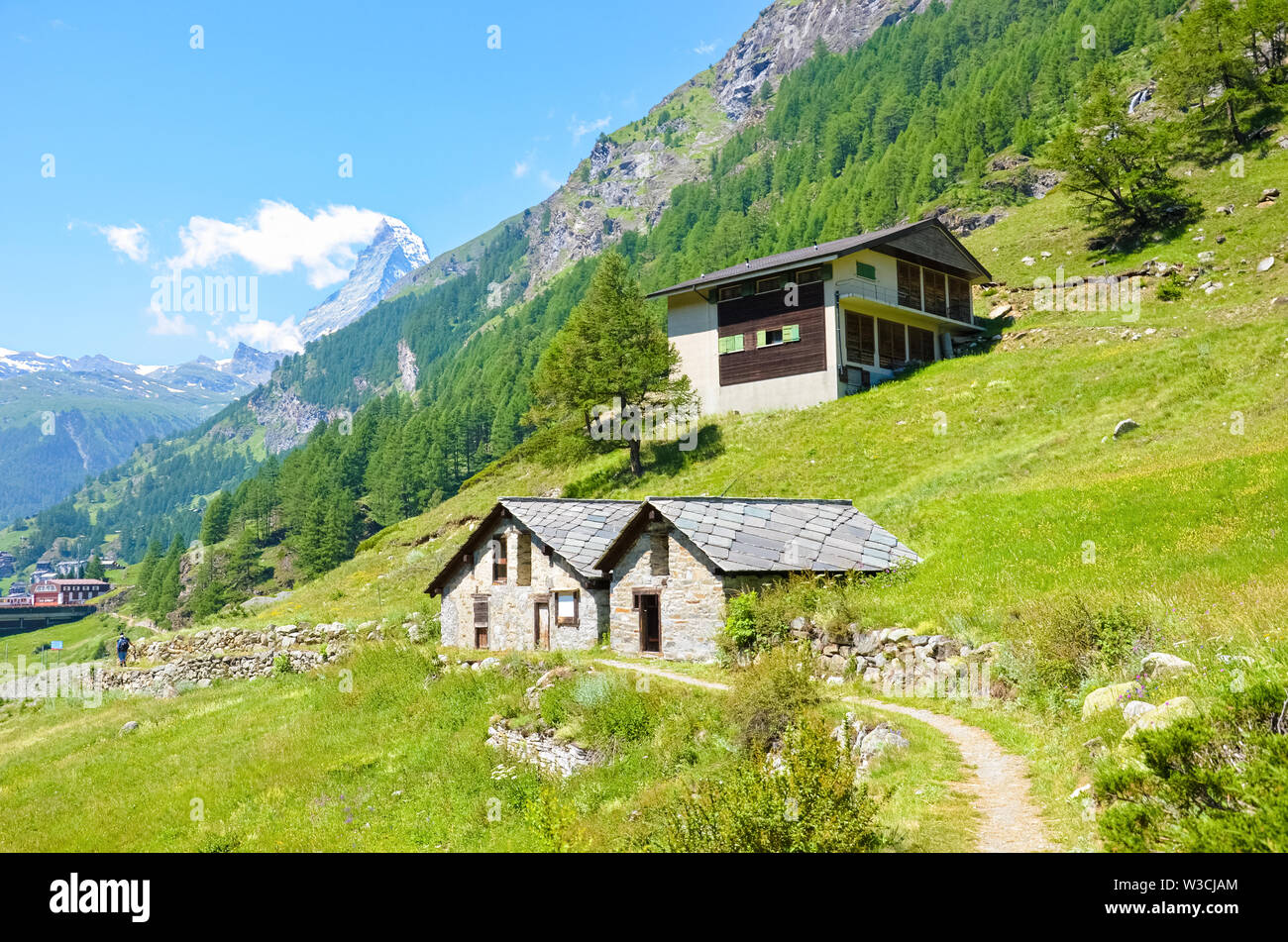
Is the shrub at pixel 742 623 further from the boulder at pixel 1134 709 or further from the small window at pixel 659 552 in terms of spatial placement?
the boulder at pixel 1134 709

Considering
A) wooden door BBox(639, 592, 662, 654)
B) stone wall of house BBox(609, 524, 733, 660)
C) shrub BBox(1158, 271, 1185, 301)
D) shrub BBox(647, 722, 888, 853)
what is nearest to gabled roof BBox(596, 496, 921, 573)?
stone wall of house BBox(609, 524, 733, 660)

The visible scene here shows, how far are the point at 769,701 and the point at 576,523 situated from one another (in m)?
16.5

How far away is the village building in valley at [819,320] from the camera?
50.1 m

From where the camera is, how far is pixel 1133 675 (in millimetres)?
12961

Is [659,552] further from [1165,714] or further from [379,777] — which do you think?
[1165,714]

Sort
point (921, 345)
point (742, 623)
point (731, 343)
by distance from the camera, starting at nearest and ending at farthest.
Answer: point (742, 623)
point (731, 343)
point (921, 345)

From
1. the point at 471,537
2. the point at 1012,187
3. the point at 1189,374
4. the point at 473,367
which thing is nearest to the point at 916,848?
the point at 471,537

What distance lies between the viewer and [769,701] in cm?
1642

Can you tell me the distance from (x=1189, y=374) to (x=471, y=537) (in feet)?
97.0

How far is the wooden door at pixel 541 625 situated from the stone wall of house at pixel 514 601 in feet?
0.54

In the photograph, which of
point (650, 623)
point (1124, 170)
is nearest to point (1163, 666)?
point (650, 623)

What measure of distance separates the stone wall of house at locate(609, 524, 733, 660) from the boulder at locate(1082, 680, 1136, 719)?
1298cm

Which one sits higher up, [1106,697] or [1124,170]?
[1124,170]

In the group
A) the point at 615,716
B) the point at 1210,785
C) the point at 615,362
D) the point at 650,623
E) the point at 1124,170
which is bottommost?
the point at 615,716
